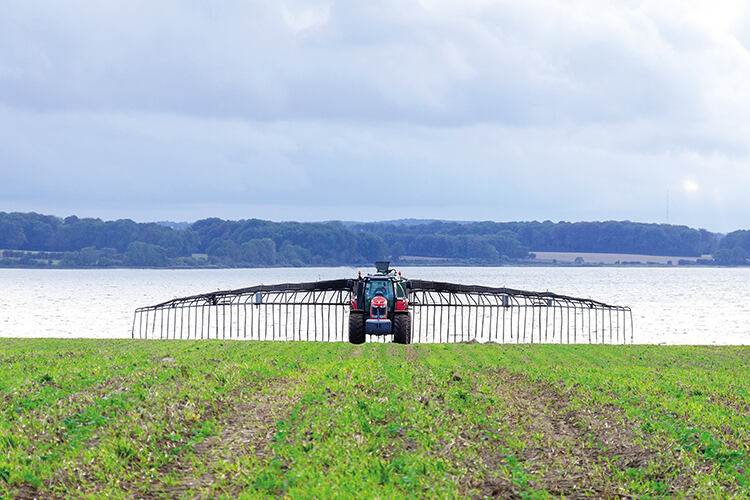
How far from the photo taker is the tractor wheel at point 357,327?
44.3m

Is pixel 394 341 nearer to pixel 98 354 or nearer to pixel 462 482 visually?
pixel 98 354

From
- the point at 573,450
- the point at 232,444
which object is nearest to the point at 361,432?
the point at 232,444

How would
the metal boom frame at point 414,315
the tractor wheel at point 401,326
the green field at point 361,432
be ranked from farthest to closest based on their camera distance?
the metal boom frame at point 414,315 < the tractor wheel at point 401,326 < the green field at point 361,432

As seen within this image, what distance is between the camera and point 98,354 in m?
33.7

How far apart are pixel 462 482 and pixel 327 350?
26.5 meters

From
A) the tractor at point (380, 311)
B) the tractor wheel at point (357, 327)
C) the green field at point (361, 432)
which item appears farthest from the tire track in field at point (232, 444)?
the tractor wheel at point (357, 327)

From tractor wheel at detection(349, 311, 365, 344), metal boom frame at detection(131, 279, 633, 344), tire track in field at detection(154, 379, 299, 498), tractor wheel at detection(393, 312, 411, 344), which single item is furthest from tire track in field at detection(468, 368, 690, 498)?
metal boom frame at detection(131, 279, 633, 344)

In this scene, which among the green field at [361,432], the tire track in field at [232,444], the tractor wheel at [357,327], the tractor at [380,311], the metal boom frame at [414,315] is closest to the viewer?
the tire track in field at [232,444]

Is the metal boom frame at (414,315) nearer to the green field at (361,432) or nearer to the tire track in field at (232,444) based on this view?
the green field at (361,432)

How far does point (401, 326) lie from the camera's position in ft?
146

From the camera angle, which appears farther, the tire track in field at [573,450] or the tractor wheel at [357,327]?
the tractor wheel at [357,327]

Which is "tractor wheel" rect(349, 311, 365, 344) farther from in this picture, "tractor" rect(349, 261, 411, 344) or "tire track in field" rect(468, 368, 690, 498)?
"tire track in field" rect(468, 368, 690, 498)

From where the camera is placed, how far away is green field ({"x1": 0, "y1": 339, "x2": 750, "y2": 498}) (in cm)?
1295

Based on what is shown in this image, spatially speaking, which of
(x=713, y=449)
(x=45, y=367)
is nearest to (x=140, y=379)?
(x=45, y=367)
